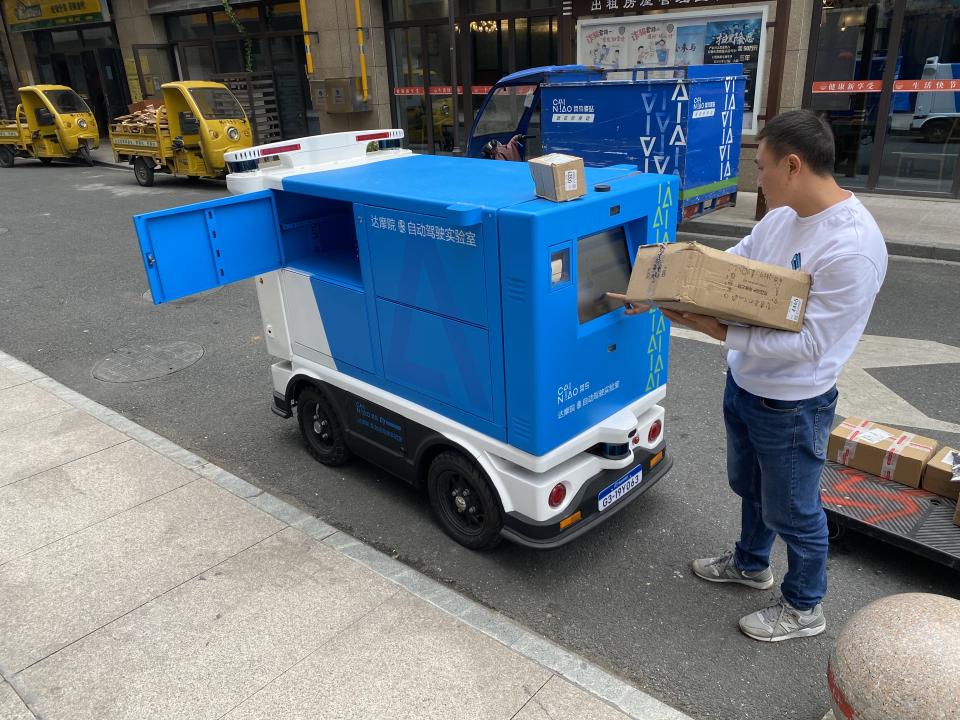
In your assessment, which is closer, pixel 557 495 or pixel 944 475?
pixel 557 495

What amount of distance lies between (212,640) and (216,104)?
571 inches

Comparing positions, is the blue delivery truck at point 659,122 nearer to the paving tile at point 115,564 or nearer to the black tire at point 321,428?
the black tire at point 321,428

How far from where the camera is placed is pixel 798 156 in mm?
2512

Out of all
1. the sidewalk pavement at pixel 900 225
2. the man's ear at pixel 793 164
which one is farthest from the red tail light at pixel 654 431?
the sidewalk pavement at pixel 900 225

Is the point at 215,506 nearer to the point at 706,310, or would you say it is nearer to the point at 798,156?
the point at 706,310

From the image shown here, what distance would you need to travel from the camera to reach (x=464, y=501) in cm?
386

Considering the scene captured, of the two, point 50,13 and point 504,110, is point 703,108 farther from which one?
point 50,13

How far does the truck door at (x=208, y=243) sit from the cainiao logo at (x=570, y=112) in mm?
6206

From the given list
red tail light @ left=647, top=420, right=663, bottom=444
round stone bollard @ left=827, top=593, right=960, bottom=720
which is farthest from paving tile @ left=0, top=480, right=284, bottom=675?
round stone bollard @ left=827, top=593, right=960, bottom=720

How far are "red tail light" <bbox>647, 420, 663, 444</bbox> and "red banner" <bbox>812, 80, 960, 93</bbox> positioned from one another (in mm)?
10090

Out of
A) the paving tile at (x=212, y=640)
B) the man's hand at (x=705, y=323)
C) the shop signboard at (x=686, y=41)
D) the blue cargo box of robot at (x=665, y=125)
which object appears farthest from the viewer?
the shop signboard at (x=686, y=41)

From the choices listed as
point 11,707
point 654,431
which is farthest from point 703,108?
point 11,707

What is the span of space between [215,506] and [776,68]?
928 cm

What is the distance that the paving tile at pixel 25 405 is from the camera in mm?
5480
